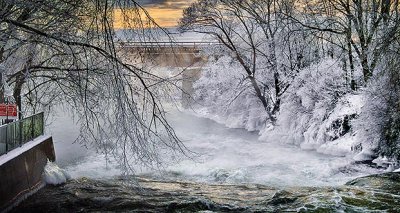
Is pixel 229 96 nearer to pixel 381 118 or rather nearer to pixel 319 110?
pixel 319 110

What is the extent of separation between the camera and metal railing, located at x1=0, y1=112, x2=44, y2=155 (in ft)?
42.3

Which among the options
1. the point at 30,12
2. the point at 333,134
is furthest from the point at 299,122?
the point at 30,12

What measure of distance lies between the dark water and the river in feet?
0.08

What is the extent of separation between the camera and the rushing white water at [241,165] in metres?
18.2

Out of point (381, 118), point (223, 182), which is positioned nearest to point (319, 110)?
point (381, 118)

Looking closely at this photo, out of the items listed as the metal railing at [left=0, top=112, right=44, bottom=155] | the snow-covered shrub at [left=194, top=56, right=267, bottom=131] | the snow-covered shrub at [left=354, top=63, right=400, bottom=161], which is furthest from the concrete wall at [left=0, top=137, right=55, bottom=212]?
the snow-covered shrub at [left=194, top=56, right=267, bottom=131]

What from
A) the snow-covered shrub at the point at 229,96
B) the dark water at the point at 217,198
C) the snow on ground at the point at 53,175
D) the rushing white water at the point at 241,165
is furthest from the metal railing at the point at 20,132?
the snow-covered shrub at the point at 229,96

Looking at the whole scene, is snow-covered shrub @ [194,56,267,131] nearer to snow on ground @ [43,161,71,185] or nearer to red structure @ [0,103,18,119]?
snow on ground @ [43,161,71,185]

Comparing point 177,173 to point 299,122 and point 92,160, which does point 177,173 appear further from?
point 299,122

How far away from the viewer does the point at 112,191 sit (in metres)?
14.4

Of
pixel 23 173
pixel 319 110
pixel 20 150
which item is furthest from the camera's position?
pixel 319 110

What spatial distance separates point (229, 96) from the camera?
33688 millimetres

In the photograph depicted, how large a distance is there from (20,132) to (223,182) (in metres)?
7.33

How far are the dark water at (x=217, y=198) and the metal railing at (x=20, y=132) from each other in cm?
155
